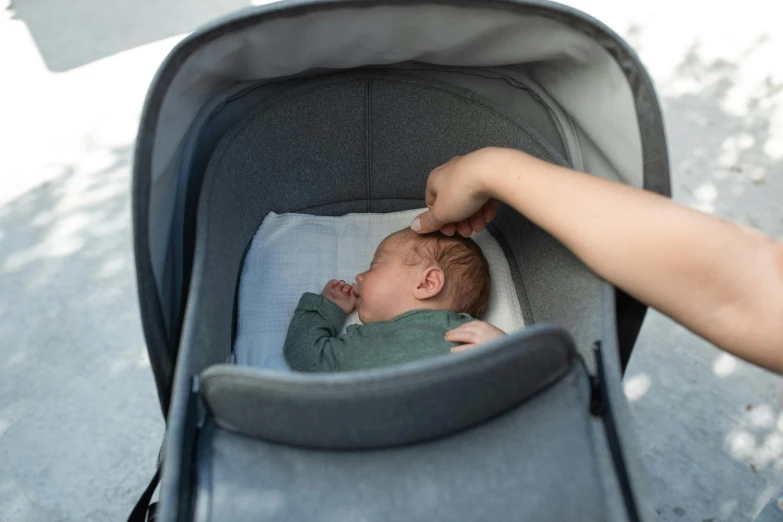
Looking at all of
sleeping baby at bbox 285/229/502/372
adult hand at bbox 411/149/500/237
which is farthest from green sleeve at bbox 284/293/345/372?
adult hand at bbox 411/149/500/237

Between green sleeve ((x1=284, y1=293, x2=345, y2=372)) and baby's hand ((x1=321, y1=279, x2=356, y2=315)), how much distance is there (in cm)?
2

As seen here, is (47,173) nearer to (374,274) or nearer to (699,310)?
(374,274)

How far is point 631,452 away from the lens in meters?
0.81

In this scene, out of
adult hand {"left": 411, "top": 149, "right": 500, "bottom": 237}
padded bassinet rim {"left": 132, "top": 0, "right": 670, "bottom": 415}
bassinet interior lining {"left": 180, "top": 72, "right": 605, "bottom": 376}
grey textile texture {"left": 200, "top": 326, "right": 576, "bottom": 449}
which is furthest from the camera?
bassinet interior lining {"left": 180, "top": 72, "right": 605, "bottom": 376}

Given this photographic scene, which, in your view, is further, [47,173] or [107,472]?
[47,173]

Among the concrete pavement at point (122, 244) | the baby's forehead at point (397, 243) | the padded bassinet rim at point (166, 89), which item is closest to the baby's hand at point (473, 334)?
the baby's forehead at point (397, 243)

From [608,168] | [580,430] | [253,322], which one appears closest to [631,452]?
[580,430]

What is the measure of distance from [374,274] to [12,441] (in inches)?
32.0

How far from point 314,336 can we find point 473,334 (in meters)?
0.29

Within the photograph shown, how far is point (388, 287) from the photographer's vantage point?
1.30m

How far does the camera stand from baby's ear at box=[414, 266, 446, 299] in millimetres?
1270

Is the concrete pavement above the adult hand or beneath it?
beneath

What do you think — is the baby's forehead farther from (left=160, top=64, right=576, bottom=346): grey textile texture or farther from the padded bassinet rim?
the padded bassinet rim

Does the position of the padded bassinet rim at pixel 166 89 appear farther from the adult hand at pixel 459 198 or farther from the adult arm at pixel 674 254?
the adult hand at pixel 459 198
